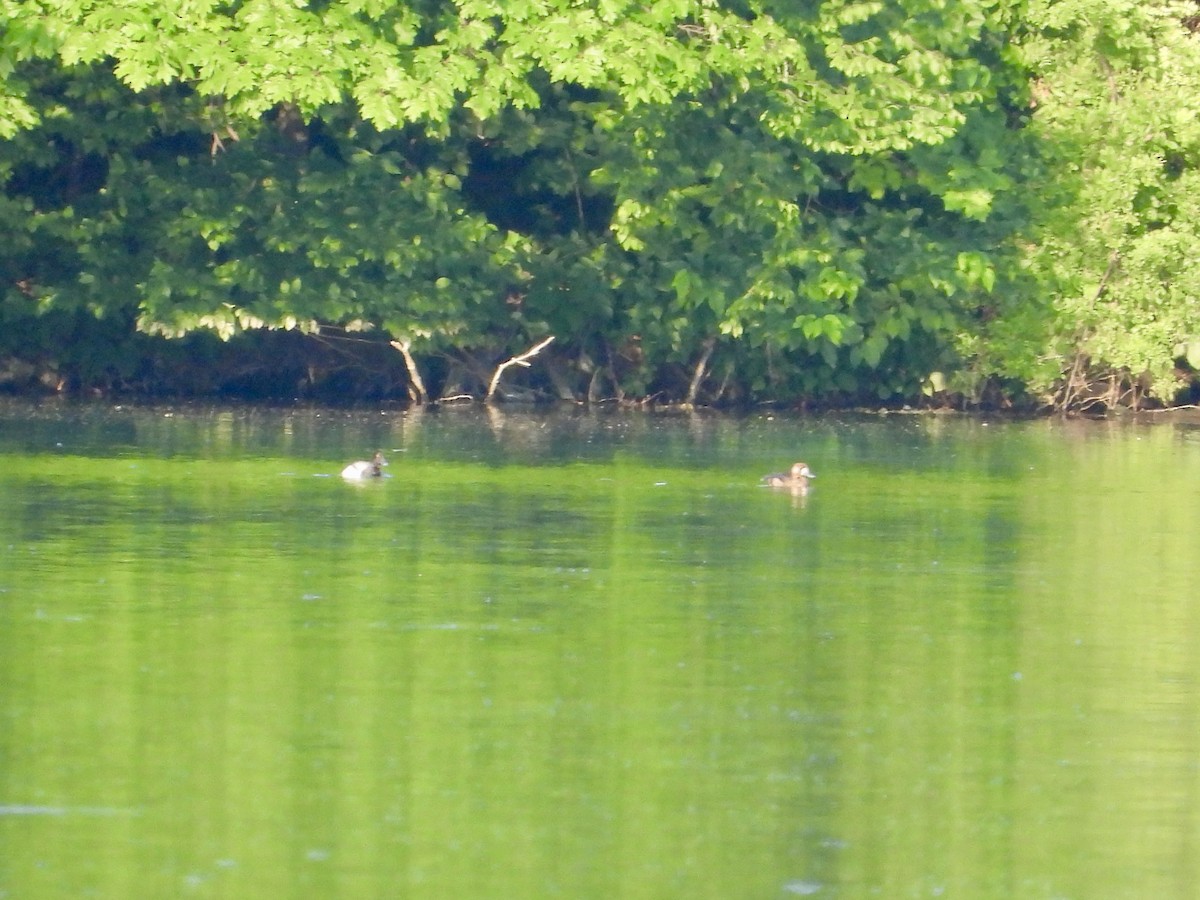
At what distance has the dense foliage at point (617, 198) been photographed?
27531mm

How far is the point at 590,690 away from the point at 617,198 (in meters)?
19.8

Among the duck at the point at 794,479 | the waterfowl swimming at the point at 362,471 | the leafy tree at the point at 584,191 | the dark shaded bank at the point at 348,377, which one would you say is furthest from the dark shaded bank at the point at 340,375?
the duck at the point at 794,479

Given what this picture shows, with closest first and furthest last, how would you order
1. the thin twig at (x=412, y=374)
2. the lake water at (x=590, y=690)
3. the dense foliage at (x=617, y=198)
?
1. the lake water at (x=590, y=690)
2. the dense foliage at (x=617, y=198)
3. the thin twig at (x=412, y=374)

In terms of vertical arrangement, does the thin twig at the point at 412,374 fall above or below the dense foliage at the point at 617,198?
below

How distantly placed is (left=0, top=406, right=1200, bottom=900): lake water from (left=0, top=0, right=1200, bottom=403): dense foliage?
25.6 feet

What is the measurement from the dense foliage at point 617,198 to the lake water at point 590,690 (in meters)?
7.80

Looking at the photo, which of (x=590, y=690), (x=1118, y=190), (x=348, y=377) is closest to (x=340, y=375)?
(x=348, y=377)

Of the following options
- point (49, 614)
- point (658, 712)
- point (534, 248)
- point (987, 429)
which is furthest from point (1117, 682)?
point (534, 248)

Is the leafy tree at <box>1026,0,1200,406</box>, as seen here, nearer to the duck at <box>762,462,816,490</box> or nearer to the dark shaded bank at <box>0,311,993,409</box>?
the dark shaded bank at <box>0,311,993,409</box>

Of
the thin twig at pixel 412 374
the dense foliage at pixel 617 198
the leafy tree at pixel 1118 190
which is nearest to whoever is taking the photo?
the dense foliage at pixel 617 198

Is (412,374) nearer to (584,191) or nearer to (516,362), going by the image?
(516,362)

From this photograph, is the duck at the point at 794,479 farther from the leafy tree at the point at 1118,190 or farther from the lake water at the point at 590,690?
the leafy tree at the point at 1118,190

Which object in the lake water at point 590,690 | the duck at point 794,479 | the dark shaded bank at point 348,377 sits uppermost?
the dark shaded bank at point 348,377

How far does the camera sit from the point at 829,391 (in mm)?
34281
